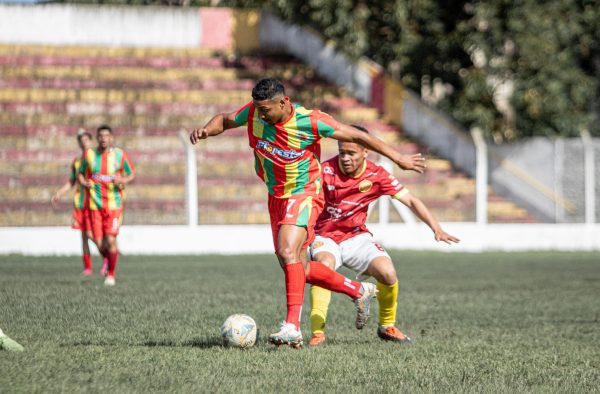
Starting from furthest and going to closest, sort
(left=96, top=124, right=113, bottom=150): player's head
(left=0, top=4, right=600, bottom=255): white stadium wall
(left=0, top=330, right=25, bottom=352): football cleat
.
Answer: (left=0, top=4, right=600, bottom=255): white stadium wall
(left=96, top=124, right=113, bottom=150): player's head
(left=0, top=330, right=25, bottom=352): football cleat

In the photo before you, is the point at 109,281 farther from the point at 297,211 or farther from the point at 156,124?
the point at 156,124

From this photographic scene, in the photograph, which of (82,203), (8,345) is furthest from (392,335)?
(82,203)

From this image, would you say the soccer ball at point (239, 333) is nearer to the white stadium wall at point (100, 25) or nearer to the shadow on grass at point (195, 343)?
the shadow on grass at point (195, 343)

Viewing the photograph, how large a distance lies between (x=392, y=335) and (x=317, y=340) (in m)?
0.63

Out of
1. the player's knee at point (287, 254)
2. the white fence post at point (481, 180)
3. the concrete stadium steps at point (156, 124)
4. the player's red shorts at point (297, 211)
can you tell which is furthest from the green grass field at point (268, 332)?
the white fence post at point (481, 180)

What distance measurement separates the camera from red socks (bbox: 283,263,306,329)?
305 inches

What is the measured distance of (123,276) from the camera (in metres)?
15.2

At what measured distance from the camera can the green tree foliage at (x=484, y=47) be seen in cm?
2581

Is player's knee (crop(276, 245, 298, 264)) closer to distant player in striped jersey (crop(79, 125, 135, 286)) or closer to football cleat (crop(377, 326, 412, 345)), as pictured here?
football cleat (crop(377, 326, 412, 345))

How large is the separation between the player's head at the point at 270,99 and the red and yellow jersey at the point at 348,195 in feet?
4.08

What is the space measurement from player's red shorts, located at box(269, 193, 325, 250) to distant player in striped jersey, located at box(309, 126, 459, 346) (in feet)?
1.82

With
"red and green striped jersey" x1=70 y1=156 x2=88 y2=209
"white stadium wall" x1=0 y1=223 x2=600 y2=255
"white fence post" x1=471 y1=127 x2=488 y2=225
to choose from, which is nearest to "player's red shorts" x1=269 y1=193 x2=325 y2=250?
"red and green striped jersey" x1=70 y1=156 x2=88 y2=209

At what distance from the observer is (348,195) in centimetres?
882

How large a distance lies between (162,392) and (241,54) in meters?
27.1
